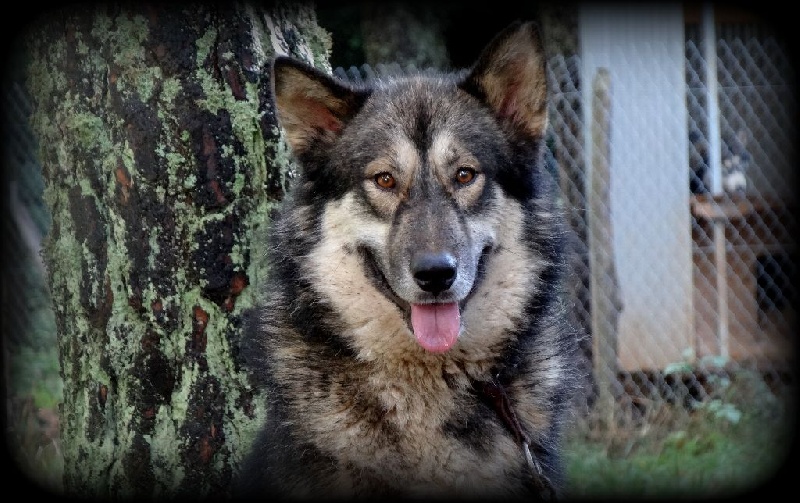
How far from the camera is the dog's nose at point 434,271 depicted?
318 centimetres

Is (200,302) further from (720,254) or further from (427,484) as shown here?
(720,254)

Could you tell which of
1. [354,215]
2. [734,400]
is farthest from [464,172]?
[734,400]

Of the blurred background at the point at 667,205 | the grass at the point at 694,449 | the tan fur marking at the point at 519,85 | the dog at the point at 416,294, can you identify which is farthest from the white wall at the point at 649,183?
the dog at the point at 416,294

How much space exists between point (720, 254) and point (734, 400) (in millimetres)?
1369

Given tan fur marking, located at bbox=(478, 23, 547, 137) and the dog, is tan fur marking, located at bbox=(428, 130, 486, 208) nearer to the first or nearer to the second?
the dog

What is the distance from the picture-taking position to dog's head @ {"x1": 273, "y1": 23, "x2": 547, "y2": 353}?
335 centimetres

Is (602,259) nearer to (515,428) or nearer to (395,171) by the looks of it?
(515,428)

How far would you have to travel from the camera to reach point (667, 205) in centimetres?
749

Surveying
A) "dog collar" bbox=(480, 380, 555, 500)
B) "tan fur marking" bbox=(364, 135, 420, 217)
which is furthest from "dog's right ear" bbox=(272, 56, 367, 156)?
"dog collar" bbox=(480, 380, 555, 500)

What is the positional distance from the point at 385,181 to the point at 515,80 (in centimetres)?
75

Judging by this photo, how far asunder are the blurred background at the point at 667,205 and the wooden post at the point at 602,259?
0.04 ft

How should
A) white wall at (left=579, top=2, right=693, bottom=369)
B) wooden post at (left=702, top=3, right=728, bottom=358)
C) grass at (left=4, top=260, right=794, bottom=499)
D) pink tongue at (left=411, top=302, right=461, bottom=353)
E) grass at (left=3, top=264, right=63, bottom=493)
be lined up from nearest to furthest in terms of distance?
1. pink tongue at (left=411, top=302, right=461, bottom=353)
2. grass at (left=3, top=264, right=63, bottom=493)
3. grass at (left=4, top=260, right=794, bottom=499)
4. white wall at (left=579, top=2, right=693, bottom=369)
5. wooden post at (left=702, top=3, right=728, bottom=358)

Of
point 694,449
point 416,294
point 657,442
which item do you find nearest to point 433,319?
point 416,294

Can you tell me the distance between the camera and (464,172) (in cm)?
349
